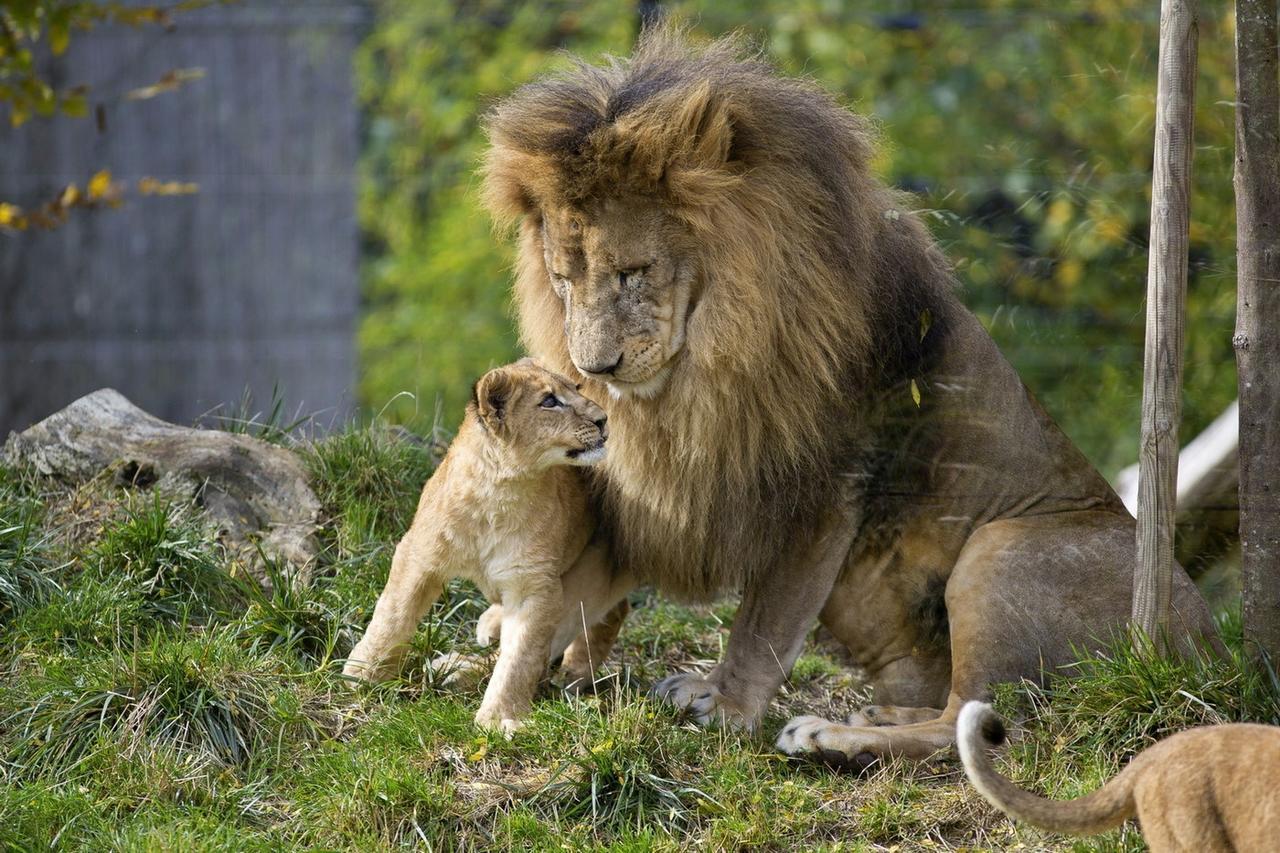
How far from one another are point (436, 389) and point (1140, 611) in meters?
5.55

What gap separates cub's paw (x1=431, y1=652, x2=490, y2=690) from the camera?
4.71 m

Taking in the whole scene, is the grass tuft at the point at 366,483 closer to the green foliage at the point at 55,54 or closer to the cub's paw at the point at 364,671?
the cub's paw at the point at 364,671

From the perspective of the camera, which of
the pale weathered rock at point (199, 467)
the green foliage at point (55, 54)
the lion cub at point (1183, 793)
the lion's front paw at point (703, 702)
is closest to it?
the green foliage at point (55, 54)

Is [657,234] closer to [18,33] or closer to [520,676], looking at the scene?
[520,676]

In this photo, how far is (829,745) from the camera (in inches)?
168

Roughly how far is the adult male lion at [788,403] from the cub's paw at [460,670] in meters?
0.32

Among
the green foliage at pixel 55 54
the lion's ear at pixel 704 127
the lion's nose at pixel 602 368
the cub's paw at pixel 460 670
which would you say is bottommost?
the cub's paw at pixel 460 670

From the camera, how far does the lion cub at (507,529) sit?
448 cm

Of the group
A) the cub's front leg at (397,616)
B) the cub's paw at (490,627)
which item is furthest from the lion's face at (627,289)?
the cub's paw at (490,627)

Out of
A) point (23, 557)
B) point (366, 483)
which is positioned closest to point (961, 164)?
point (366, 483)

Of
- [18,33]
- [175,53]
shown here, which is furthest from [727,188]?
[175,53]

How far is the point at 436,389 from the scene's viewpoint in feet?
29.9

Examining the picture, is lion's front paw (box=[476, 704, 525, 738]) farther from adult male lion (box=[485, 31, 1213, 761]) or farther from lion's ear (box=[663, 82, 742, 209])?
lion's ear (box=[663, 82, 742, 209])

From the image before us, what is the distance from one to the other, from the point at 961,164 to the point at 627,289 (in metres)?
5.76
